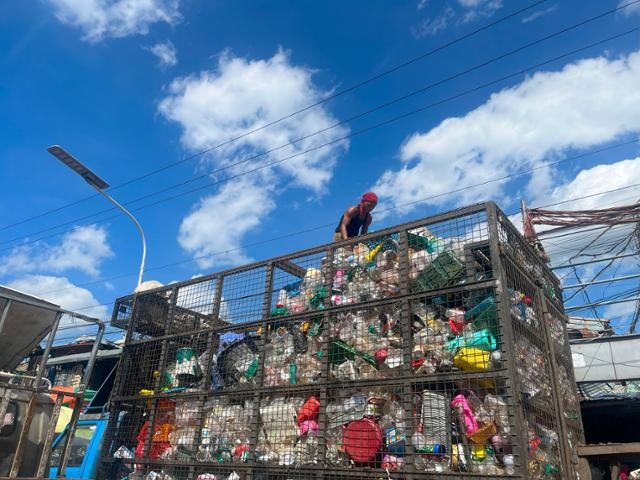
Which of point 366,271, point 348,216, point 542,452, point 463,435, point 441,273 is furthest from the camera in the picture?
point 348,216

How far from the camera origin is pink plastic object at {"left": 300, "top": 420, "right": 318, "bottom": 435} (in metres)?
4.49

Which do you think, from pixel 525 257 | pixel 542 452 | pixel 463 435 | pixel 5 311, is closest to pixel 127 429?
pixel 5 311

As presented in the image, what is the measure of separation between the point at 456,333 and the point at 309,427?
5.09 ft

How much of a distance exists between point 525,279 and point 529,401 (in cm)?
122

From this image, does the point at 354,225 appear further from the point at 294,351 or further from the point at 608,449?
the point at 608,449

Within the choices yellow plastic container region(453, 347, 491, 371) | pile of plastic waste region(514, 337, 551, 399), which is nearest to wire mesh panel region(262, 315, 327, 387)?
yellow plastic container region(453, 347, 491, 371)

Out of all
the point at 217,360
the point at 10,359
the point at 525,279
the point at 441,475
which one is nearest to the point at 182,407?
the point at 217,360

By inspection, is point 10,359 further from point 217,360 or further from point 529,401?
point 529,401

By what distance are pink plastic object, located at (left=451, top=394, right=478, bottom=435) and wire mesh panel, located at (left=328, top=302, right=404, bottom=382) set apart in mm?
550

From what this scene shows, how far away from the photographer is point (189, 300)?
624 cm

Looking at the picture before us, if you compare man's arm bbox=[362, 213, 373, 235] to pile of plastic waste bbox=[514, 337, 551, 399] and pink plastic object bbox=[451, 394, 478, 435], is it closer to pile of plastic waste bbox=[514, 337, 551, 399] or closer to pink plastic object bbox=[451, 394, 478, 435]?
pile of plastic waste bbox=[514, 337, 551, 399]

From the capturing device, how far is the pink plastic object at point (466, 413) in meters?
3.71

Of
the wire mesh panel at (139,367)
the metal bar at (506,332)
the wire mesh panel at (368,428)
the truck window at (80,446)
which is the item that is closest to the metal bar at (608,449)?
the metal bar at (506,332)

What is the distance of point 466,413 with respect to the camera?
3.77m
